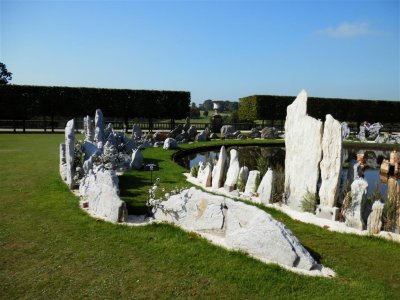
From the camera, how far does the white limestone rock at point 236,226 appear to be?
6.44 m

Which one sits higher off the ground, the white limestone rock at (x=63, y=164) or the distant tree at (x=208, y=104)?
the distant tree at (x=208, y=104)

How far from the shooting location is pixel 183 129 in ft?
99.6

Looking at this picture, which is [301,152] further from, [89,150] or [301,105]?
[89,150]

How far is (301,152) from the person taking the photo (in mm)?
10227

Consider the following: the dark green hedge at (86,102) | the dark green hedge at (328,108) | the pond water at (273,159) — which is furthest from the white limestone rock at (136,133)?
the dark green hedge at (328,108)

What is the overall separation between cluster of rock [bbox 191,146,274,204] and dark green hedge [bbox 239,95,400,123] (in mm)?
32473

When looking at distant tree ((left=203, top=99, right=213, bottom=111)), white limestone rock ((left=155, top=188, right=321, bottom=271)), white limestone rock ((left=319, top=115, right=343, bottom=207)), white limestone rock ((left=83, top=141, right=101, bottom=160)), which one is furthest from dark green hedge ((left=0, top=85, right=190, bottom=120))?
distant tree ((left=203, top=99, right=213, bottom=111))

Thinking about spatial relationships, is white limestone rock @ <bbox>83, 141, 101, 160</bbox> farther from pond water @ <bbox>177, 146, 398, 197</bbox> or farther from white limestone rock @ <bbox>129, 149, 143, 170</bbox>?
pond water @ <bbox>177, 146, 398, 197</bbox>

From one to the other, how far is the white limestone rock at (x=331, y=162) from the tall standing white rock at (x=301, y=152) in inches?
10.7

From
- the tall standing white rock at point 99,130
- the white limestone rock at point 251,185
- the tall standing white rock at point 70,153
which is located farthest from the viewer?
the tall standing white rock at point 99,130

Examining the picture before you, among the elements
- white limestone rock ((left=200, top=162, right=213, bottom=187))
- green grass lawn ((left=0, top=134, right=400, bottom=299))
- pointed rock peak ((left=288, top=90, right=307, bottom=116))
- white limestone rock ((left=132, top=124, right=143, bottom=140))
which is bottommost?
green grass lawn ((left=0, top=134, right=400, bottom=299))

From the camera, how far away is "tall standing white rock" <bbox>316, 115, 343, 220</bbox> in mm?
9156

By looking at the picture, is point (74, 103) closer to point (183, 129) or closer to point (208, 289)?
point (183, 129)

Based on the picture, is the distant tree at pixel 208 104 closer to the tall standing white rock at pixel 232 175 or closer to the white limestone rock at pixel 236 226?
the tall standing white rock at pixel 232 175
